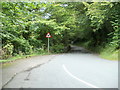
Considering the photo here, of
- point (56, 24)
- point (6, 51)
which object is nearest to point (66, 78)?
point (6, 51)

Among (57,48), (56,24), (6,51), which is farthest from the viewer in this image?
(57,48)

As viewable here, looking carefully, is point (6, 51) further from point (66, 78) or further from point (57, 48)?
point (57, 48)

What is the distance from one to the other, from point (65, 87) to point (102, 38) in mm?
19246

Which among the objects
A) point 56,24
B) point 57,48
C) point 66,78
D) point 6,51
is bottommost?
point 57,48

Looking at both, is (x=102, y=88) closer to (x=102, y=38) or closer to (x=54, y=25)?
(x=54, y=25)

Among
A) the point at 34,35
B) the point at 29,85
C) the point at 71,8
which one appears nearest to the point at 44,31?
the point at 34,35

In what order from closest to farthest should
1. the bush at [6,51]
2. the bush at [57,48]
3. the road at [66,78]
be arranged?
1. the road at [66,78]
2. the bush at [6,51]
3. the bush at [57,48]

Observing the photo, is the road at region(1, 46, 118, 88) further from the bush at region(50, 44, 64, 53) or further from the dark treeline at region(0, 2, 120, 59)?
the bush at region(50, 44, 64, 53)

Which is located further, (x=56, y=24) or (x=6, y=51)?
(x=56, y=24)

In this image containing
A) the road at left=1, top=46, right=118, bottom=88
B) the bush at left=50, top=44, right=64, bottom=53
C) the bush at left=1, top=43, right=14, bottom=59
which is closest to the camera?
the road at left=1, top=46, right=118, bottom=88

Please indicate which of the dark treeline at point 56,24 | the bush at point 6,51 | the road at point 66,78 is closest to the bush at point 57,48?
the dark treeline at point 56,24

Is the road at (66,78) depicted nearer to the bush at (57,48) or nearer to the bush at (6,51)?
the bush at (6,51)

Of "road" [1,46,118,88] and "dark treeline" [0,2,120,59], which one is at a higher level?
"dark treeline" [0,2,120,59]

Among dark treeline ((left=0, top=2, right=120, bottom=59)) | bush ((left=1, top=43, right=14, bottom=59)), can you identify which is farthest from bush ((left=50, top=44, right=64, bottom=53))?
bush ((left=1, top=43, right=14, bottom=59))
